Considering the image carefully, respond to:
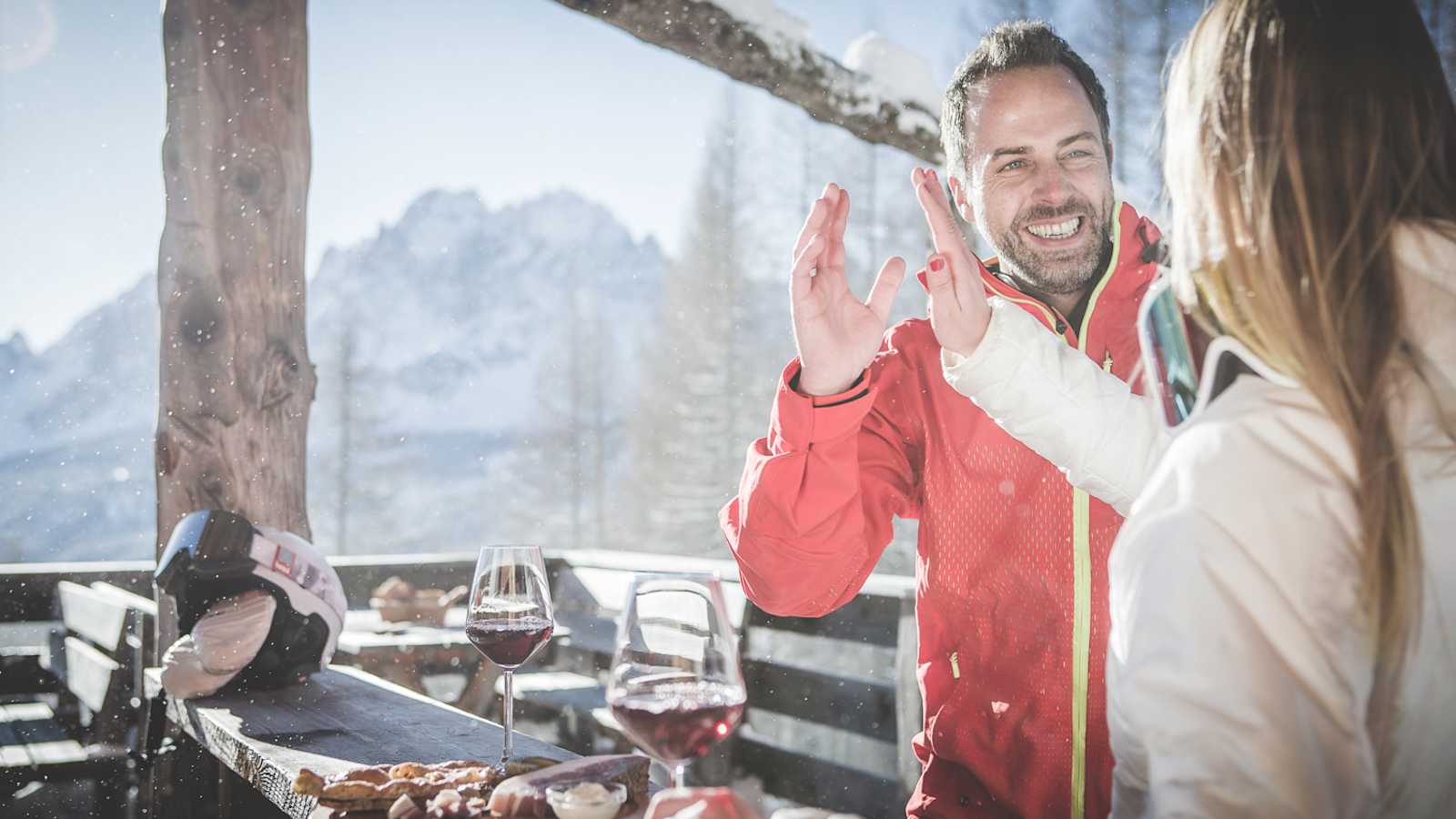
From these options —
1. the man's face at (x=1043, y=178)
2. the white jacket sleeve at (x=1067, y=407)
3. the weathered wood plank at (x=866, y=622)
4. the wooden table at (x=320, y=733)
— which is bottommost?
the weathered wood plank at (x=866, y=622)

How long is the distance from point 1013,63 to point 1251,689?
1.46m

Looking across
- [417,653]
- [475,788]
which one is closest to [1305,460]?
[475,788]

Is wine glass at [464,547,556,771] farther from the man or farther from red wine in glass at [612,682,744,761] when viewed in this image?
red wine in glass at [612,682,744,761]

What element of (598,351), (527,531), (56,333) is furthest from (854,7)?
(56,333)

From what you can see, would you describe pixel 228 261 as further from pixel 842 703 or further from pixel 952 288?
pixel 842 703

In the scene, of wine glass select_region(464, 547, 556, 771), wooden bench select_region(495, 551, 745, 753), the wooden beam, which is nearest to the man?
wine glass select_region(464, 547, 556, 771)

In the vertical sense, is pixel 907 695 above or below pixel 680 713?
below

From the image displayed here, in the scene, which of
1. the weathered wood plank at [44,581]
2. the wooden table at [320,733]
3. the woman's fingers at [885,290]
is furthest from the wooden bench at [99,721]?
the woman's fingers at [885,290]

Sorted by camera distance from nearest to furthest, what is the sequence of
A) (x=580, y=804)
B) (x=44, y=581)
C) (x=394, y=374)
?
1. (x=580, y=804)
2. (x=44, y=581)
3. (x=394, y=374)

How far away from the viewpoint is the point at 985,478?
5.11ft

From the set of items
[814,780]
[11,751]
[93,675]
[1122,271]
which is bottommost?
[814,780]

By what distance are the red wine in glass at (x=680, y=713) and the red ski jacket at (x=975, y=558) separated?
1.80 feet

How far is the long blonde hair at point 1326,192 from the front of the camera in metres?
0.64

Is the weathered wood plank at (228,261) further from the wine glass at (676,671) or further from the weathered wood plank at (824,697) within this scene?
the wine glass at (676,671)
